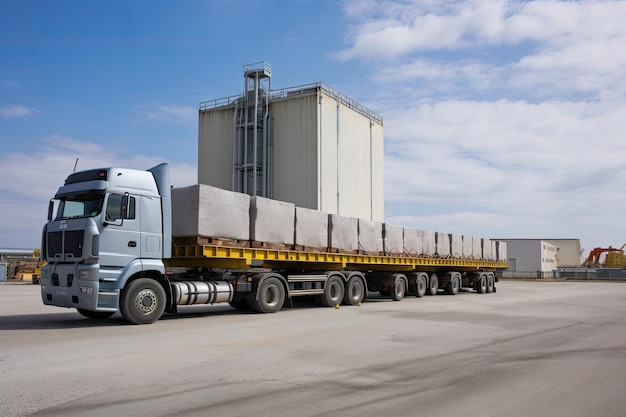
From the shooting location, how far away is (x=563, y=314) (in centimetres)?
1558

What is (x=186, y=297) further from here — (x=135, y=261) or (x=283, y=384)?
(x=283, y=384)

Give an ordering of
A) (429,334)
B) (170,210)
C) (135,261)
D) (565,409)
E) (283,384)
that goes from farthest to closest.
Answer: (170,210)
(135,261)
(429,334)
(283,384)
(565,409)

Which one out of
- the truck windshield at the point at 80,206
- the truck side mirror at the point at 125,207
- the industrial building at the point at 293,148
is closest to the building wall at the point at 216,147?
the industrial building at the point at 293,148

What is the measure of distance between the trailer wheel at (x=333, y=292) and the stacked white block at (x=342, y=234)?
100 centimetres

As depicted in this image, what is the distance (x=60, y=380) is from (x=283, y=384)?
2.61 m

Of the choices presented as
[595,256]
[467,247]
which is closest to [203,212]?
[467,247]

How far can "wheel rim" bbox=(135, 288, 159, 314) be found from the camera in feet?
38.3

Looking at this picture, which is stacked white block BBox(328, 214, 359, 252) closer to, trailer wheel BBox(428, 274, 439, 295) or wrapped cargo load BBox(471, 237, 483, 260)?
trailer wheel BBox(428, 274, 439, 295)

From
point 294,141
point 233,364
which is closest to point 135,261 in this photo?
point 233,364

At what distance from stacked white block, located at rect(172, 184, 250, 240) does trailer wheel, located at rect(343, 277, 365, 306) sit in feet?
18.6

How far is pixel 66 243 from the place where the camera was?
11492mm

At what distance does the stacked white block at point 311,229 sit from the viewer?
16.1 metres

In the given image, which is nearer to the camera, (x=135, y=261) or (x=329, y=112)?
(x=135, y=261)

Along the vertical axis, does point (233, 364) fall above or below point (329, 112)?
below
